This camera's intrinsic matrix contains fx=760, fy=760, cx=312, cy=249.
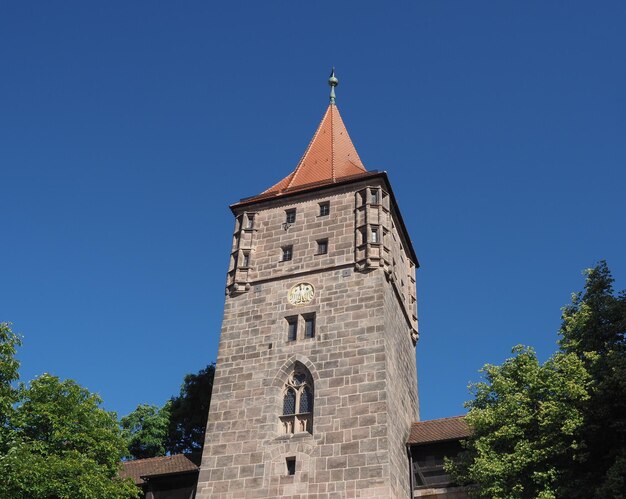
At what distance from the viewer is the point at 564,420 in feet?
70.0

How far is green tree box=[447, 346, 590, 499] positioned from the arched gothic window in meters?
5.23

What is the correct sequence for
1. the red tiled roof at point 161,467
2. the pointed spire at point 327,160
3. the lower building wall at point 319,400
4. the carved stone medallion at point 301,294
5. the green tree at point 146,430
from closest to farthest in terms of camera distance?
the lower building wall at point 319,400 < the red tiled roof at point 161,467 < the carved stone medallion at point 301,294 < the pointed spire at point 327,160 < the green tree at point 146,430

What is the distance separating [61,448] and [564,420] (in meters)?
15.7

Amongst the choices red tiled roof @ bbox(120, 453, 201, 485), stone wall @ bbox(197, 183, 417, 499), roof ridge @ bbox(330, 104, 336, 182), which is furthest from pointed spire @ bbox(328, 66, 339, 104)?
red tiled roof @ bbox(120, 453, 201, 485)

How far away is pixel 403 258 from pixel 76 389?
15.3 meters

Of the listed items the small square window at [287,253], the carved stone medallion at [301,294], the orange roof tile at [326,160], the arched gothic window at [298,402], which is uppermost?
the orange roof tile at [326,160]

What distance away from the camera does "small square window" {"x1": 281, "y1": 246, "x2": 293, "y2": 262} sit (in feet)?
102

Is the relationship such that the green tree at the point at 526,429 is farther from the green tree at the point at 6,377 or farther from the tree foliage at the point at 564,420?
the green tree at the point at 6,377

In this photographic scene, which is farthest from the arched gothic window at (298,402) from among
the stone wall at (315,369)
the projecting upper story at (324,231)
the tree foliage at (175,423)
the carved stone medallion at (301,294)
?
the tree foliage at (175,423)

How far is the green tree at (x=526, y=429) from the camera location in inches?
837

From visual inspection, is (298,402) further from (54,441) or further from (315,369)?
(54,441)

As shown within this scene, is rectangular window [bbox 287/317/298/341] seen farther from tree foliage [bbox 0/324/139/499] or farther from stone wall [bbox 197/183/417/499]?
tree foliage [bbox 0/324/139/499]

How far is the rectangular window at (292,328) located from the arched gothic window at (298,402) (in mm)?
1288

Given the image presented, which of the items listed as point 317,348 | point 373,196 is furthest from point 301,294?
point 373,196
